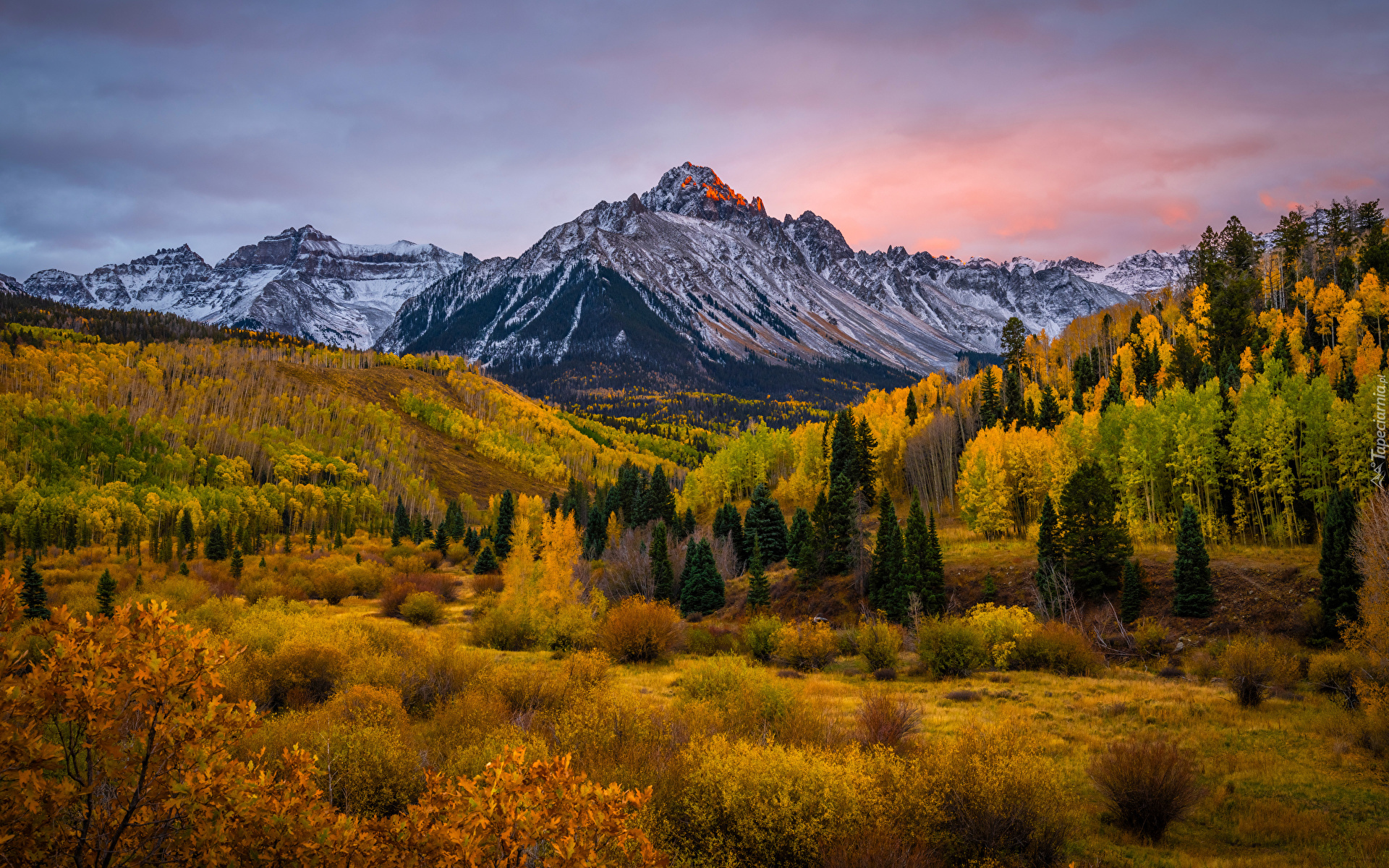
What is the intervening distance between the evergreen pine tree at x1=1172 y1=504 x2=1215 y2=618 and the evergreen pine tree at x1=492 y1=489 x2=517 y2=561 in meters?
70.0

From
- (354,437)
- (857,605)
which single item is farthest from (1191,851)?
(354,437)

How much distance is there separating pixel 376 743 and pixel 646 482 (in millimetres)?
95503

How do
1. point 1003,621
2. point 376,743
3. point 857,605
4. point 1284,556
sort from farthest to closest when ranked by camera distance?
point 857,605
point 1284,556
point 1003,621
point 376,743

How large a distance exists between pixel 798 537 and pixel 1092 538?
3011 cm

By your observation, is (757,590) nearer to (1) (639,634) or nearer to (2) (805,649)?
(2) (805,649)

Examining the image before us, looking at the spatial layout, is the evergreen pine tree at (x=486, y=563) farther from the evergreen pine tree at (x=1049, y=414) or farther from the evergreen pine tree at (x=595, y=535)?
the evergreen pine tree at (x=1049, y=414)

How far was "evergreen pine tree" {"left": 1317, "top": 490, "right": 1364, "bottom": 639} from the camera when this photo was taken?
1518 inches

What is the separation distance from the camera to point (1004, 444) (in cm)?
7288

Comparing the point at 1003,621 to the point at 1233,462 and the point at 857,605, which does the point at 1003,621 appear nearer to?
the point at 857,605

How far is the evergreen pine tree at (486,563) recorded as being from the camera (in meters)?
84.3

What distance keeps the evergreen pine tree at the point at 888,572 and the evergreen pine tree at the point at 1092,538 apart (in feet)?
42.4

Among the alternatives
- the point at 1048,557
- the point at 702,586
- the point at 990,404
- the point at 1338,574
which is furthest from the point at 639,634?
the point at 990,404

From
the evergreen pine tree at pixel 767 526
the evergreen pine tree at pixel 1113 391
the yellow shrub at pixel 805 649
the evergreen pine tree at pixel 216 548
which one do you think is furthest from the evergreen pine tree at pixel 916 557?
the evergreen pine tree at pixel 216 548

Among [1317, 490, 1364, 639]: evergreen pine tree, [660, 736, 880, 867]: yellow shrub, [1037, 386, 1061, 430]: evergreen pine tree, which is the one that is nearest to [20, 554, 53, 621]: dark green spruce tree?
[660, 736, 880, 867]: yellow shrub
